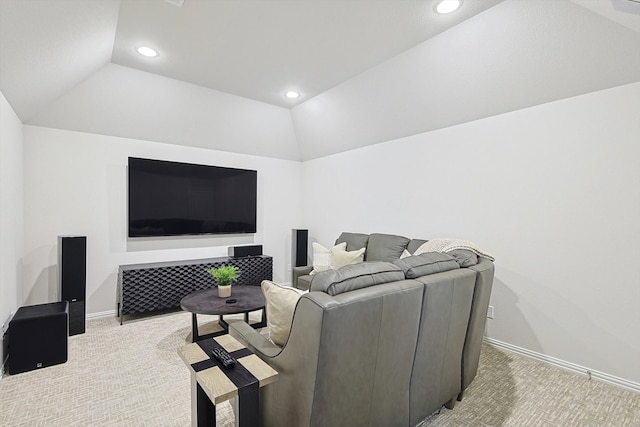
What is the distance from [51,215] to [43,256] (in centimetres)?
47

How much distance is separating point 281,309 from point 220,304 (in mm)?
1572

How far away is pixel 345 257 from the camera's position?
4.00m

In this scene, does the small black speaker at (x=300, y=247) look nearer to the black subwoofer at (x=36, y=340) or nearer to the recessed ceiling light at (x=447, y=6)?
the black subwoofer at (x=36, y=340)

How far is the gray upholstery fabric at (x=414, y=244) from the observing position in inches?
138

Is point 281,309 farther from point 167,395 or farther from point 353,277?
point 167,395

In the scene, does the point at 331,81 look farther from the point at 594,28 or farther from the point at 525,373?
the point at 525,373

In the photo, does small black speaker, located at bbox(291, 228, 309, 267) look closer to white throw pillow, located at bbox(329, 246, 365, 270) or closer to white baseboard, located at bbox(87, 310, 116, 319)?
white throw pillow, located at bbox(329, 246, 365, 270)

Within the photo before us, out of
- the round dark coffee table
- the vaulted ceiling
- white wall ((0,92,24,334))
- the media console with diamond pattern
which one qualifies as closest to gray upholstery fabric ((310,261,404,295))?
the round dark coffee table

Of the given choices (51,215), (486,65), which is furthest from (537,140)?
(51,215)

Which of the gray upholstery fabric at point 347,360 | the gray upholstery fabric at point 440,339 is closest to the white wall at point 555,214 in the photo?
the gray upholstery fabric at point 440,339

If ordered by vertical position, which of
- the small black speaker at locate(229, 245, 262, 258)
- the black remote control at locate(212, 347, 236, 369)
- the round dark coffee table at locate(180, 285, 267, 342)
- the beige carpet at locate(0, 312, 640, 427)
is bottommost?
the beige carpet at locate(0, 312, 640, 427)

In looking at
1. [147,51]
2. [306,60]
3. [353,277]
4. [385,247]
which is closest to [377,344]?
[353,277]

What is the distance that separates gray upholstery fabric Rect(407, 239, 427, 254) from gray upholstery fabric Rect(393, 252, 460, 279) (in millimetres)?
1541

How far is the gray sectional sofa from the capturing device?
4.18 feet
